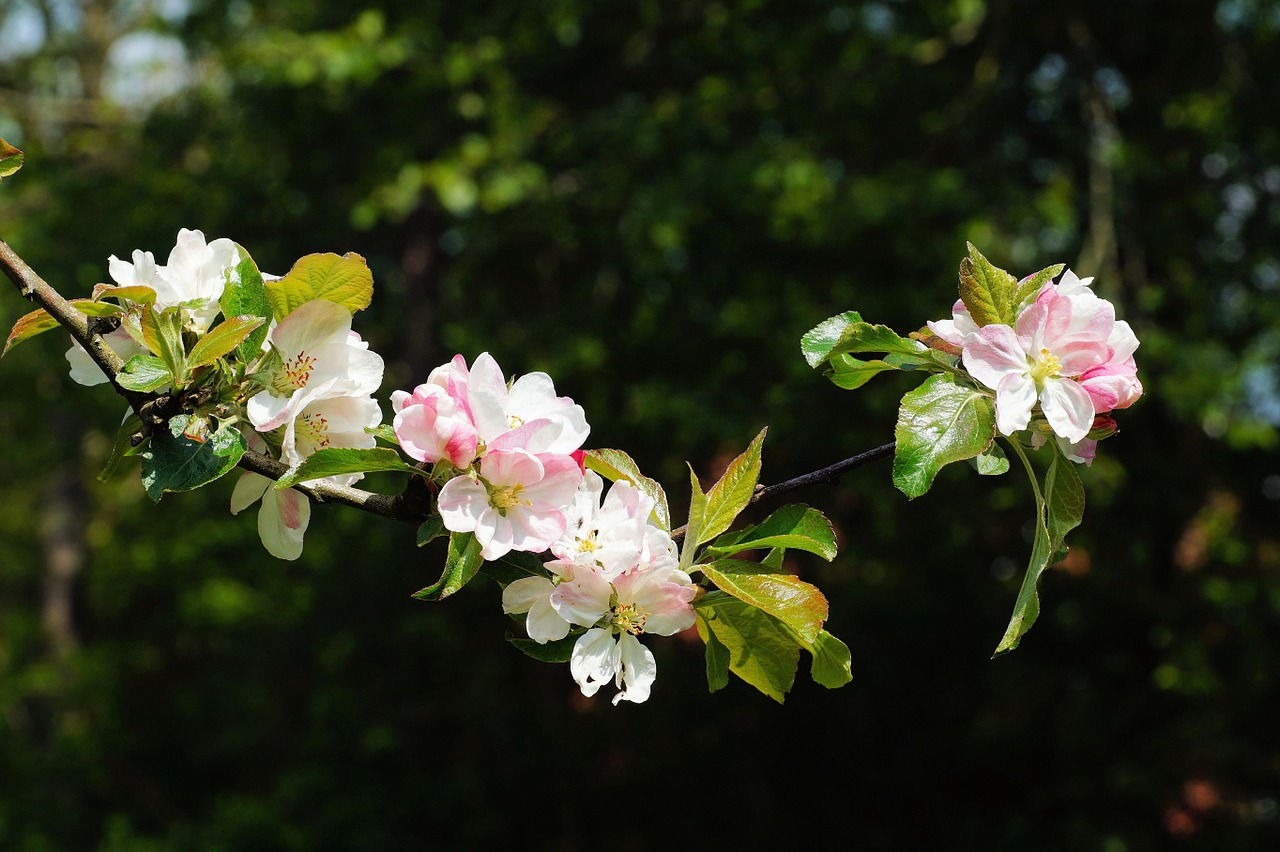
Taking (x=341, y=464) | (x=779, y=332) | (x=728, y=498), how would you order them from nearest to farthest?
(x=341, y=464)
(x=728, y=498)
(x=779, y=332)

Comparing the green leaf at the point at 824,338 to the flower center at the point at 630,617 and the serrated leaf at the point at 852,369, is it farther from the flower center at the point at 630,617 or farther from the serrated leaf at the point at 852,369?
the flower center at the point at 630,617

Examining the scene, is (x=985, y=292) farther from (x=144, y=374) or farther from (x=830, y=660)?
(x=144, y=374)

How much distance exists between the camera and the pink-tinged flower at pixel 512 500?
0.68 m

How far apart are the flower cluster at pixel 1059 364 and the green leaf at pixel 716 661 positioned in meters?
0.22

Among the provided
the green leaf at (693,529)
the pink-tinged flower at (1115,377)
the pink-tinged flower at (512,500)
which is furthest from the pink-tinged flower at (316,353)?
the pink-tinged flower at (1115,377)

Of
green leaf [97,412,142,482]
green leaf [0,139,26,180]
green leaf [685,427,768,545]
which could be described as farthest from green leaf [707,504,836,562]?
green leaf [0,139,26,180]

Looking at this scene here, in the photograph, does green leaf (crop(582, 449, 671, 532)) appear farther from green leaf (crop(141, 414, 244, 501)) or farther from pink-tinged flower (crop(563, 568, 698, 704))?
green leaf (crop(141, 414, 244, 501))

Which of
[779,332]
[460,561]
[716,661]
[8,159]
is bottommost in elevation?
[779,332]

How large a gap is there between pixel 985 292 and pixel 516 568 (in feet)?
1.11

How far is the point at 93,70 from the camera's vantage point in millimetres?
9539

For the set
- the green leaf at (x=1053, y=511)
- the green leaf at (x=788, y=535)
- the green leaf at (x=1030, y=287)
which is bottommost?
the green leaf at (x=788, y=535)

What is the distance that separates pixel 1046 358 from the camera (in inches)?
29.2

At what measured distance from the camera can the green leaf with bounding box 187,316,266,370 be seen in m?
0.71

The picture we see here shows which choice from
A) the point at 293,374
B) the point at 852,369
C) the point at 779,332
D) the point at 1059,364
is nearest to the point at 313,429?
the point at 293,374
